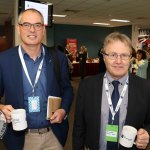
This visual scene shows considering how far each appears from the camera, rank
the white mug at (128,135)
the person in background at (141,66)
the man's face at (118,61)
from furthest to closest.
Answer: the person in background at (141,66) < the man's face at (118,61) < the white mug at (128,135)

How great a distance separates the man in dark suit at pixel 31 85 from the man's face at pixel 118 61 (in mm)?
515

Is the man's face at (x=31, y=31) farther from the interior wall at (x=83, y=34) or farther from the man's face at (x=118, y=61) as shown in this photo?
the interior wall at (x=83, y=34)

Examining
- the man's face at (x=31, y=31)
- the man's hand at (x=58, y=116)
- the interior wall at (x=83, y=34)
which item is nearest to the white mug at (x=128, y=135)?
the man's hand at (x=58, y=116)

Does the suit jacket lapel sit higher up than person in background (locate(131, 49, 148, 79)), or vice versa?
the suit jacket lapel

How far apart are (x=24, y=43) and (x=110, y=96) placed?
2.39ft

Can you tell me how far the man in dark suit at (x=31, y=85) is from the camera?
1.83 meters

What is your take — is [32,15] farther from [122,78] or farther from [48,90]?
[122,78]

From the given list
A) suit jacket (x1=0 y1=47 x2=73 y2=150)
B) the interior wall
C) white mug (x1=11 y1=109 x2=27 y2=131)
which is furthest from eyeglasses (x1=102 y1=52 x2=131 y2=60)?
the interior wall

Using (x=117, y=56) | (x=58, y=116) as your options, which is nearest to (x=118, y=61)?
(x=117, y=56)

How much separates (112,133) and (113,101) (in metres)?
0.20

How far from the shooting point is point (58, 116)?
1.88 meters

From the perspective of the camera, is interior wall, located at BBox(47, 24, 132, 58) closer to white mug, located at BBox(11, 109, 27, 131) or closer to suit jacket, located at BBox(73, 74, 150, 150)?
suit jacket, located at BBox(73, 74, 150, 150)

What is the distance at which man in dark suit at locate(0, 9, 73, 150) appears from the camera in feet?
6.01

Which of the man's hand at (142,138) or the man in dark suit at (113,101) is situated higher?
the man in dark suit at (113,101)
